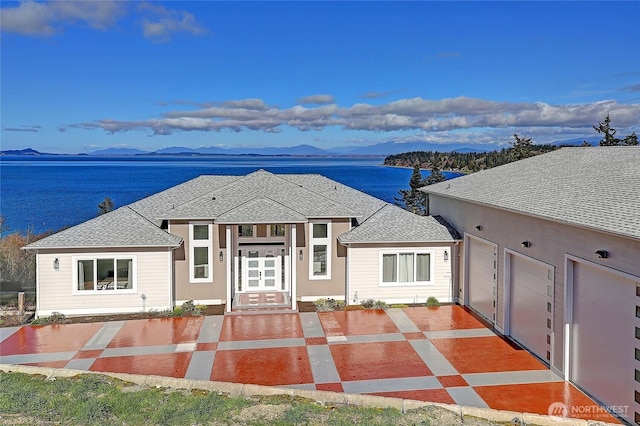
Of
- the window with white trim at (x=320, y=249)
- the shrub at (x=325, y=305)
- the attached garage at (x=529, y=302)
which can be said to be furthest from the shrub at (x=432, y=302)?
the window with white trim at (x=320, y=249)

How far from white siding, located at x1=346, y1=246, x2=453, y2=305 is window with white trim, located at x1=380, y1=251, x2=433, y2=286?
0.48 ft

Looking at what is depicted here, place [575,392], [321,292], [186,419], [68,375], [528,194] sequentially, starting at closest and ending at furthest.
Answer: [186,419] < [575,392] < [68,375] < [528,194] < [321,292]

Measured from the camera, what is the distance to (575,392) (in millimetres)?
10211

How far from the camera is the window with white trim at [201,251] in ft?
56.1

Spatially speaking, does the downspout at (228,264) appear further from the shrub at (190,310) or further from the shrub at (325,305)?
the shrub at (325,305)

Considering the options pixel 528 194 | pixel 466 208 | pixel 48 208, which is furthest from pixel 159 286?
pixel 48 208

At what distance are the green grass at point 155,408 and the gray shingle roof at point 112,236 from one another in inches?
240

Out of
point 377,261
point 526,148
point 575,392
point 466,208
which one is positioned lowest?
point 575,392

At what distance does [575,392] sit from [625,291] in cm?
274

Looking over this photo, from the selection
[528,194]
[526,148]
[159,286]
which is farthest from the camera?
[526,148]

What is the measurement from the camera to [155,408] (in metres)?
9.02

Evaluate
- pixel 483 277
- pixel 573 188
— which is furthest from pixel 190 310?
pixel 573 188

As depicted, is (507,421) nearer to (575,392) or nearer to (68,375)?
(575,392)

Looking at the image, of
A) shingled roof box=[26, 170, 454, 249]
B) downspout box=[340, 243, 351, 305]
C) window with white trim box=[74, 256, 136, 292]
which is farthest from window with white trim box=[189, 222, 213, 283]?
downspout box=[340, 243, 351, 305]
